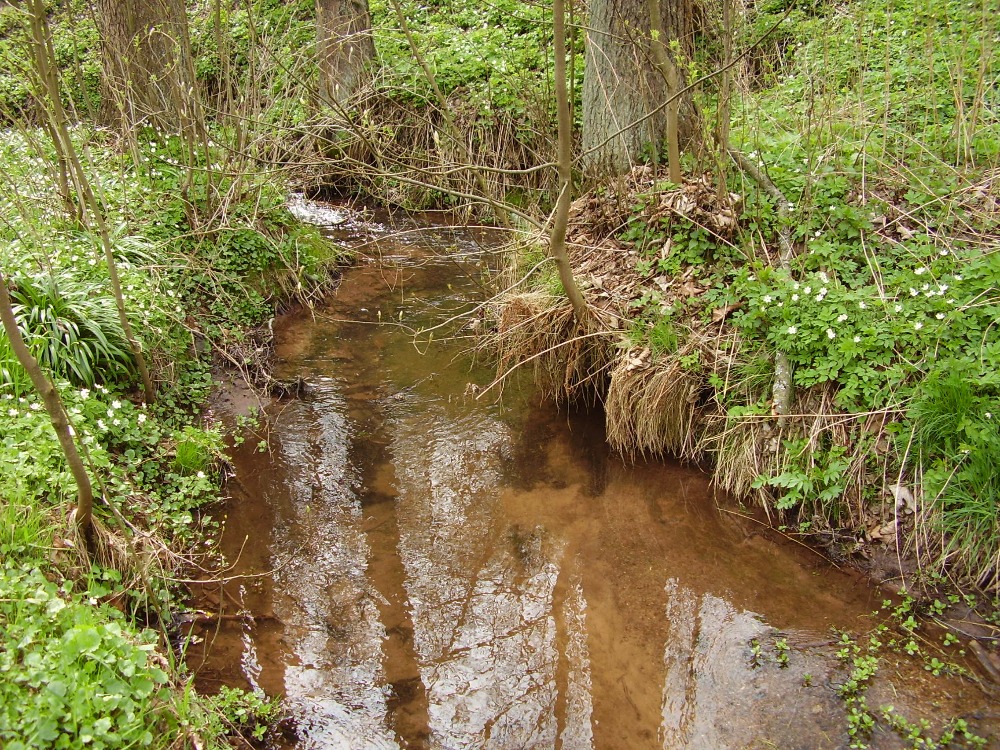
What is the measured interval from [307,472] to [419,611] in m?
1.47

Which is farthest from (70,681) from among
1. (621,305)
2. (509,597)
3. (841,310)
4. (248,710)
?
(841,310)

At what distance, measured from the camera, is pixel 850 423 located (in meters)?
3.97

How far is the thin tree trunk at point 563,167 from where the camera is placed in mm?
3666

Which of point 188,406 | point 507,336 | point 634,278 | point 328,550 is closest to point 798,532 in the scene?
point 634,278

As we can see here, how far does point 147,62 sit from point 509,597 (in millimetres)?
6672

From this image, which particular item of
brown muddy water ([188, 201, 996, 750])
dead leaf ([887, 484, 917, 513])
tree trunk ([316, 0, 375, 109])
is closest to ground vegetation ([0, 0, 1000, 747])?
dead leaf ([887, 484, 917, 513])

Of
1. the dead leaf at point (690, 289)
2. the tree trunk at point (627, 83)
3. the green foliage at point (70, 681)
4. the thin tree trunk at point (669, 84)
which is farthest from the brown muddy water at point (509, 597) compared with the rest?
the tree trunk at point (627, 83)

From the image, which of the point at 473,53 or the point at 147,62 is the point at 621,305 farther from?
the point at 473,53

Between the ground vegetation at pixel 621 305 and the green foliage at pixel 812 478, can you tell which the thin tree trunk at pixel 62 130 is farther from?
the green foliage at pixel 812 478

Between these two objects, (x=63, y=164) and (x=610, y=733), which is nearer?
(x=610, y=733)

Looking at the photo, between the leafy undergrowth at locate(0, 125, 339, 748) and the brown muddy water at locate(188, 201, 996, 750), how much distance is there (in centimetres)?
38

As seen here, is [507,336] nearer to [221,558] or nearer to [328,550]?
[328,550]

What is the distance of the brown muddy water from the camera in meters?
3.13

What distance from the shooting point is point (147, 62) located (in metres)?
7.14
